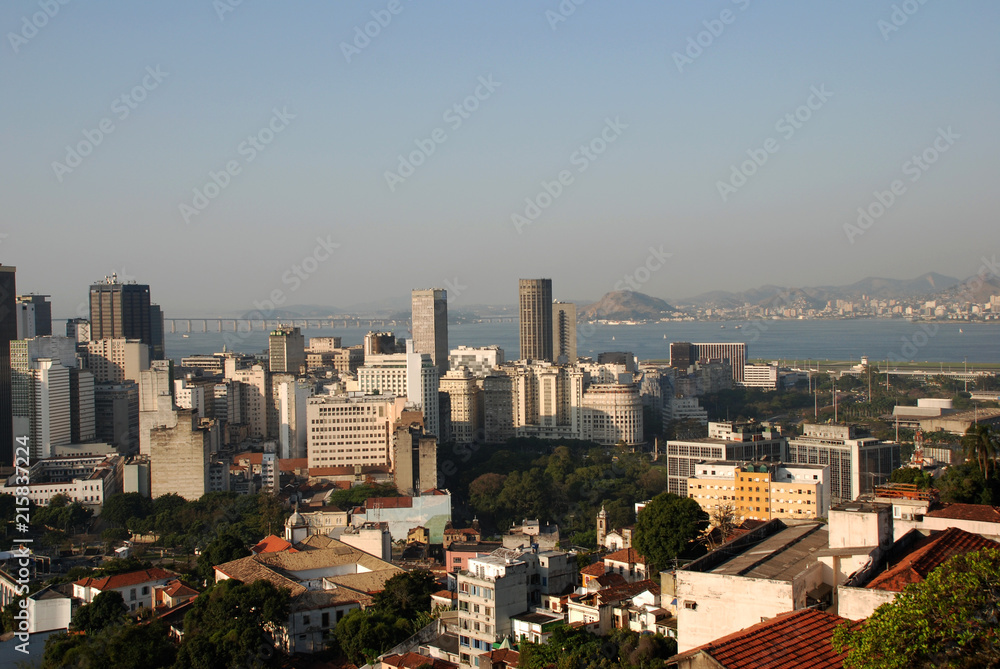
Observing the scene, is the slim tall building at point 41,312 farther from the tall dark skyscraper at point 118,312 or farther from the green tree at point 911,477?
the green tree at point 911,477

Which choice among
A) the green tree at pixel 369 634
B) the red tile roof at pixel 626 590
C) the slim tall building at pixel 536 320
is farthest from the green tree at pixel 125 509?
the slim tall building at pixel 536 320

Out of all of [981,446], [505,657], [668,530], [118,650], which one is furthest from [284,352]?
[505,657]

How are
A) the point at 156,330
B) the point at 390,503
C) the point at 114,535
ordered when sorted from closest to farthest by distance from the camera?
the point at 390,503, the point at 114,535, the point at 156,330

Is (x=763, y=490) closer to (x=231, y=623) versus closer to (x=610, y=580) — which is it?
(x=610, y=580)

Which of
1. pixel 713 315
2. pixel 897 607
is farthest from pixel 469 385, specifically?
pixel 713 315

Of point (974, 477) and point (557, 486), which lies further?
point (557, 486)

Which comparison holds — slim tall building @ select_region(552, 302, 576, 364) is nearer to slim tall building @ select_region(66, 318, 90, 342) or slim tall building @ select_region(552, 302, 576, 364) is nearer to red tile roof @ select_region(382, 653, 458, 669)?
slim tall building @ select_region(66, 318, 90, 342)
